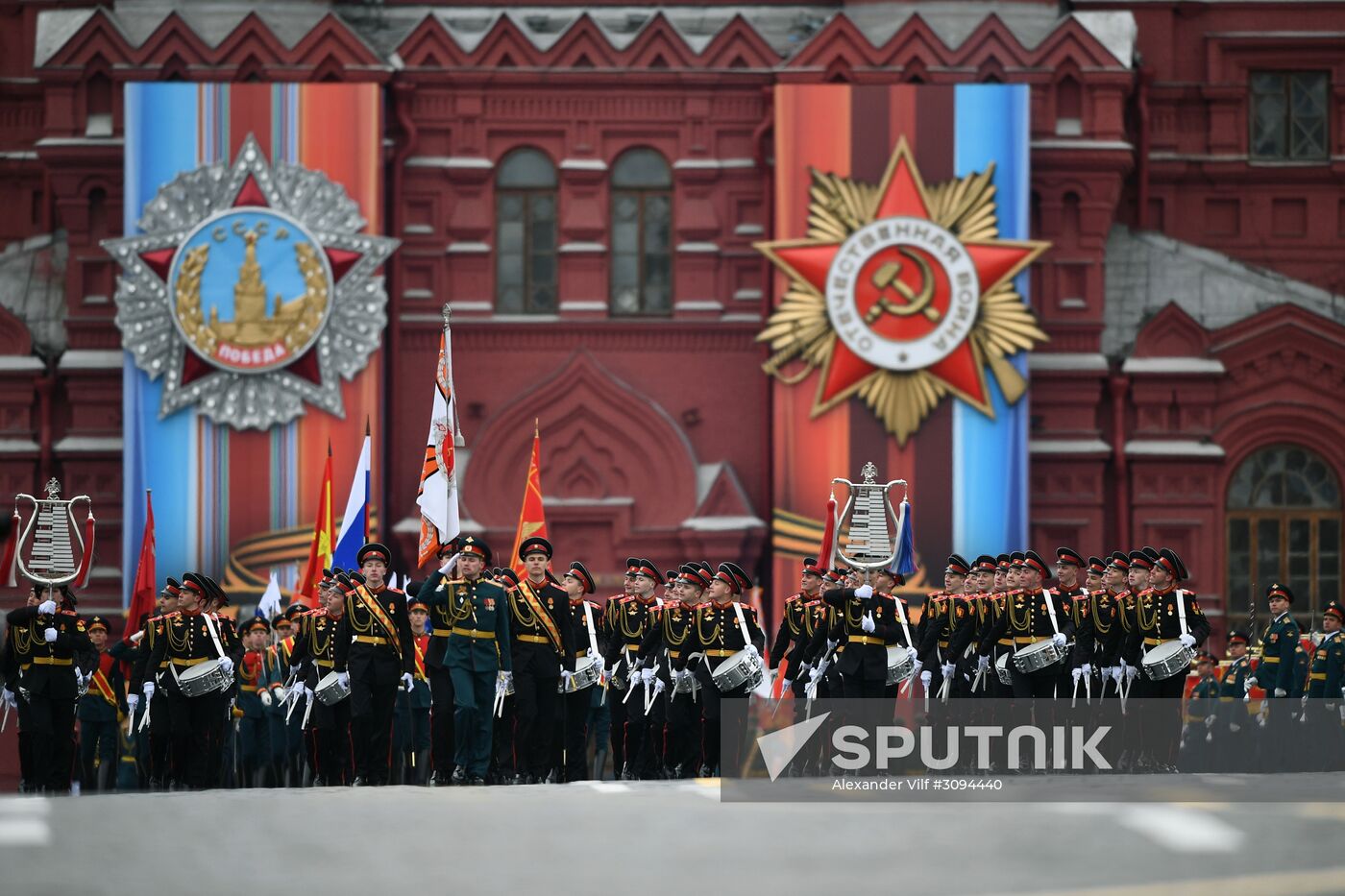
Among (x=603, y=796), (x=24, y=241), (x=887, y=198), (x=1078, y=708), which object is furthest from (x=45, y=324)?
(x=603, y=796)

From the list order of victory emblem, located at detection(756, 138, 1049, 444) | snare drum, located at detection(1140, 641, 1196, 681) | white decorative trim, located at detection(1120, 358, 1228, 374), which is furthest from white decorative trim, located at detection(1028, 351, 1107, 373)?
snare drum, located at detection(1140, 641, 1196, 681)

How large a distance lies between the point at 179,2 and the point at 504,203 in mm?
4307

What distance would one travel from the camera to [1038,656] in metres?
17.2

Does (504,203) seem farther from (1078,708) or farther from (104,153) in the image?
(1078,708)

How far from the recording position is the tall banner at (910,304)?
25609 millimetres

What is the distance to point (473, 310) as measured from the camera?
26.8m

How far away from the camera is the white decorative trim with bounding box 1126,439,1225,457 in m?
26.8

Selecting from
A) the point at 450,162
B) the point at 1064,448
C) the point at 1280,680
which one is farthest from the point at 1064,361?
the point at 1280,680

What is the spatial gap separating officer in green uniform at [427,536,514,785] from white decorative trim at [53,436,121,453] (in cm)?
1178

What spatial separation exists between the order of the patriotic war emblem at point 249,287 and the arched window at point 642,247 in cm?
276

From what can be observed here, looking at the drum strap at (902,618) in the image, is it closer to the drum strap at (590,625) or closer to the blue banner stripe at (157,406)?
the drum strap at (590,625)

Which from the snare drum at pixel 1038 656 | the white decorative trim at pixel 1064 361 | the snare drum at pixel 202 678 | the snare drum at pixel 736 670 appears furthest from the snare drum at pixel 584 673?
the white decorative trim at pixel 1064 361

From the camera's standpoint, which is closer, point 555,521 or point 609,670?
point 609,670
